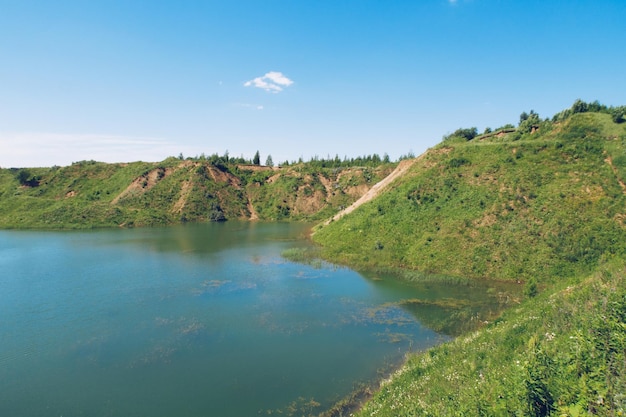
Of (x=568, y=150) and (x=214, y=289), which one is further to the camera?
(x=568, y=150)

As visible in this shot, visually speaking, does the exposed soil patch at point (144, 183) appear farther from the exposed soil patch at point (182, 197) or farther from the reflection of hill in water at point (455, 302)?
the reflection of hill in water at point (455, 302)

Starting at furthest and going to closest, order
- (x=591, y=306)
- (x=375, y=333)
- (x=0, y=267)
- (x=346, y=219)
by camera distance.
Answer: (x=346, y=219), (x=0, y=267), (x=375, y=333), (x=591, y=306)

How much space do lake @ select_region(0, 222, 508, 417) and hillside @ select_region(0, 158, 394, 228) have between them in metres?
50.4

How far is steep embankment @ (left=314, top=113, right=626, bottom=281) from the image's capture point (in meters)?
40.4

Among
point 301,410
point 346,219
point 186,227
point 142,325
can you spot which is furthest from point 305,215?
point 301,410

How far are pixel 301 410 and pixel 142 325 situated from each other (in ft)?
54.8

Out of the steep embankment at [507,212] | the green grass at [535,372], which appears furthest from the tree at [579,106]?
the green grass at [535,372]

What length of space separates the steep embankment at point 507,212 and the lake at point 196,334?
7.54m

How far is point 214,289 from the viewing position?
3759 centimetres

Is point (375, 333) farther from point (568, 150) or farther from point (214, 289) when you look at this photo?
point (568, 150)

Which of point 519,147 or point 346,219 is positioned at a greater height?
point 519,147

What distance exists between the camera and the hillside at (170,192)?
96875 millimetres

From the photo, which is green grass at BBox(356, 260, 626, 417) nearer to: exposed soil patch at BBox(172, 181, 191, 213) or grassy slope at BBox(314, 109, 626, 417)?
grassy slope at BBox(314, 109, 626, 417)

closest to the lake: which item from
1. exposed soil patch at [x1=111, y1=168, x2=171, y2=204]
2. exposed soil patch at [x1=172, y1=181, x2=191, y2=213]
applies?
exposed soil patch at [x1=172, y1=181, x2=191, y2=213]
